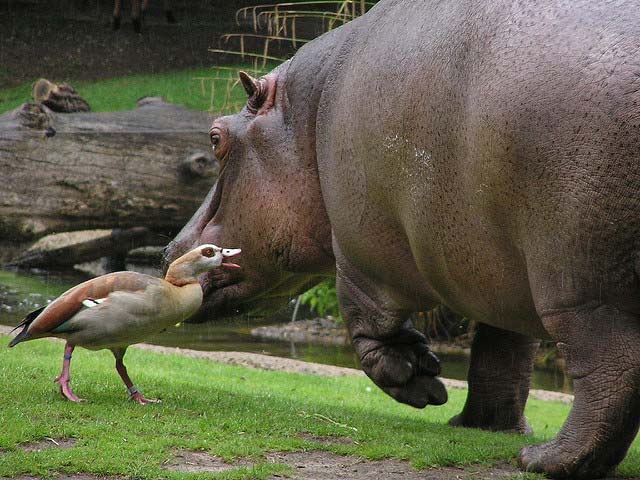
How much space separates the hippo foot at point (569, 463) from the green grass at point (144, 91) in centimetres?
1027

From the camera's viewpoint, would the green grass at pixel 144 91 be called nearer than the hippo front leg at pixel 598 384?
No

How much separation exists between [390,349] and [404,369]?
0.13 metres

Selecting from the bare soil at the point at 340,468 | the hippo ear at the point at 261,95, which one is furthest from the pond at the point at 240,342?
the bare soil at the point at 340,468

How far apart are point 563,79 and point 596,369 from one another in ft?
2.98

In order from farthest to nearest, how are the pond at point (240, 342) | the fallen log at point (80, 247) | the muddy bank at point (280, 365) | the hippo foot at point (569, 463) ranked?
1. the fallen log at point (80, 247)
2. the pond at point (240, 342)
3. the muddy bank at point (280, 365)
4. the hippo foot at point (569, 463)

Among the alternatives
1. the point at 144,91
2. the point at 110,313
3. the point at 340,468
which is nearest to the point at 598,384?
the point at 340,468

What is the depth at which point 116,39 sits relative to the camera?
61.7ft

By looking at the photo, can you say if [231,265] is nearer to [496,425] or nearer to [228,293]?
[228,293]

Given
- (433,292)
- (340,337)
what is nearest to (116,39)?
(340,337)

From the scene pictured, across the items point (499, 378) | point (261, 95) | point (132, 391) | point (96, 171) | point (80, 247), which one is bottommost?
point (132, 391)

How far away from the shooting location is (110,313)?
4.90 metres

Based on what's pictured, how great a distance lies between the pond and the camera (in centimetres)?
1071

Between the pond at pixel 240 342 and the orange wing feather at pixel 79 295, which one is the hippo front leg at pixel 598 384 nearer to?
the orange wing feather at pixel 79 295

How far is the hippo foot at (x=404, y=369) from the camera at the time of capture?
5.07 m
